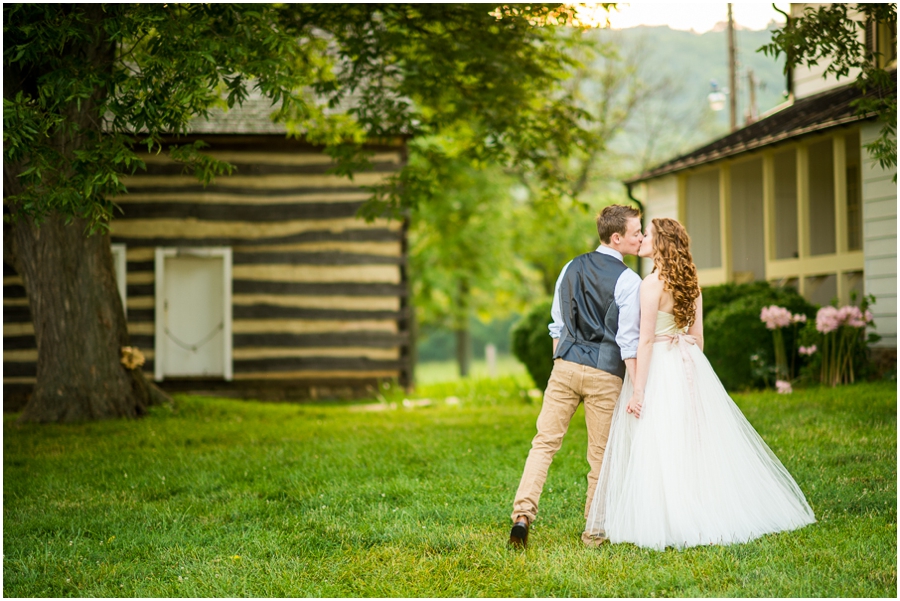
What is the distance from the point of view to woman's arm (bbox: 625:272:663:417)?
4.67 meters

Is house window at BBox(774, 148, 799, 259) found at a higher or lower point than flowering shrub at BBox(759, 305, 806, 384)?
higher

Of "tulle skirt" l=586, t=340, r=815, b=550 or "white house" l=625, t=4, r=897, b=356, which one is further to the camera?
"white house" l=625, t=4, r=897, b=356

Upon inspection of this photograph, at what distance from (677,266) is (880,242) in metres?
6.70

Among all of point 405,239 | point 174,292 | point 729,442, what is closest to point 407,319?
point 405,239

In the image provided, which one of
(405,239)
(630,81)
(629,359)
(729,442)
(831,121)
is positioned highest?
(630,81)

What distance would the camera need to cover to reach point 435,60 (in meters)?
9.85

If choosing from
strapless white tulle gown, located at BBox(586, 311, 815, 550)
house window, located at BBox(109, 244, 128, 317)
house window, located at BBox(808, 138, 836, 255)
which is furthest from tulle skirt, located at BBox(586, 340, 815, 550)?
house window, located at BBox(109, 244, 128, 317)

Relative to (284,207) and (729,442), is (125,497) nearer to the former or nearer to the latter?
(729,442)

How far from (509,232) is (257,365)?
10532 millimetres

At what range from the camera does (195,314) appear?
47.4 ft

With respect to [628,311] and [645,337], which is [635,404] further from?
[628,311]

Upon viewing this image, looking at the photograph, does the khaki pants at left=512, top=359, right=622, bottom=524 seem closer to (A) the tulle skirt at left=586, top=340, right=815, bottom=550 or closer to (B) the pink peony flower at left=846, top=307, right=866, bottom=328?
(A) the tulle skirt at left=586, top=340, right=815, bottom=550

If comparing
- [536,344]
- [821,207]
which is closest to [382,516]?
[536,344]

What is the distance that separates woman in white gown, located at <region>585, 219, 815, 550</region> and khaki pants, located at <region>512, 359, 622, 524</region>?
91 millimetres
